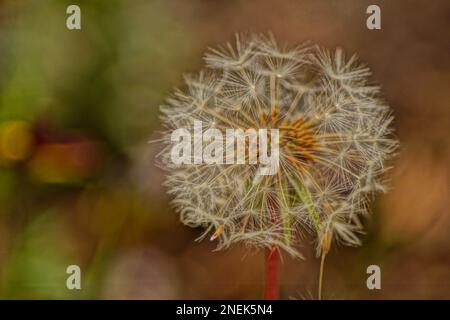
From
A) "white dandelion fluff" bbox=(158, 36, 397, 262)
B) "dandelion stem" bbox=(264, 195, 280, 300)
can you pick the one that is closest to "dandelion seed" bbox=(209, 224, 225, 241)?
"white dandelion fluff" bbox=(158, 36, 397, 262)

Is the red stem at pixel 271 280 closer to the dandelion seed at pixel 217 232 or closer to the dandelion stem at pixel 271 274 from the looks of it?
the dandelion stem at pixel 271 274

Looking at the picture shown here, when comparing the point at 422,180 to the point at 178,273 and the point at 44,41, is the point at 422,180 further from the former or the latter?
the point at 44,41

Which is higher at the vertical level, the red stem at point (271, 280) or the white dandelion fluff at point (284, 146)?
the white dandelion fluff at point (284, 146)

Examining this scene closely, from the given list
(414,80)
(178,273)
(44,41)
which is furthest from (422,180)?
(44,41)

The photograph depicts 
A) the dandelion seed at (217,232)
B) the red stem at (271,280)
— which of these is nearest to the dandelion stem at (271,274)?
the red stem at (271,280)

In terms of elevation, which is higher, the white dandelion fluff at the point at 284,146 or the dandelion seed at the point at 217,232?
the white dandelion fluff at the point at 284,146

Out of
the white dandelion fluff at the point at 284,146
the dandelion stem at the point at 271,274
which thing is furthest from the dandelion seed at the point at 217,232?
the dandelion stem at the point at 271,274

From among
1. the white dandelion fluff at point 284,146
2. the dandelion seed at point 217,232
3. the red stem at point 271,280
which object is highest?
the white dandelion fluff at point 284,146

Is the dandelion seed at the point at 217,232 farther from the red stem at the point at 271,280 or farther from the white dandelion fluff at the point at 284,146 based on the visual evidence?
the red stem at the point at 271,280

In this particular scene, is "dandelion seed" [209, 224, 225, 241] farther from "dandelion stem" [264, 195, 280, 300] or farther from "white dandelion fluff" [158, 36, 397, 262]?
"dandelion stem" [264, 195, 280, 300]
